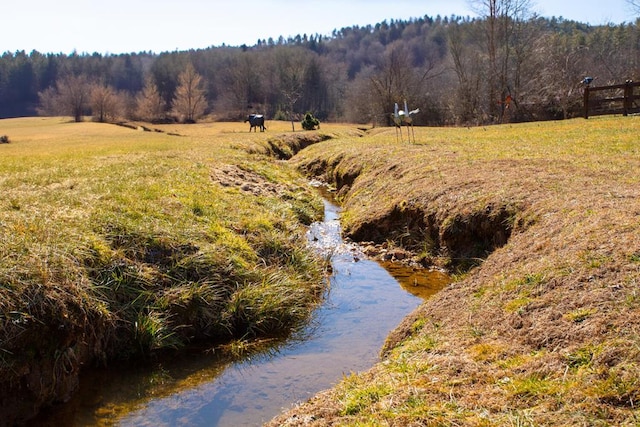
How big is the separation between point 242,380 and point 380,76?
A: 200 ft

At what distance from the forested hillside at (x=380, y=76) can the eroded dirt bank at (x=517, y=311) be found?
29.8 metres

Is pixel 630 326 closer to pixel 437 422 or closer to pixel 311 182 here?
pixel 437 422

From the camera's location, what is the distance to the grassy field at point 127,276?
5379mm

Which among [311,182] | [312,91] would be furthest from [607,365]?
[312,91]

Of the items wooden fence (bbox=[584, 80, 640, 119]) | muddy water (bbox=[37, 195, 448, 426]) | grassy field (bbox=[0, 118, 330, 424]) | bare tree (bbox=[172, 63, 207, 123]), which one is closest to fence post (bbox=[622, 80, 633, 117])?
wooden fence (bbox=[584, 80, 640, 119])

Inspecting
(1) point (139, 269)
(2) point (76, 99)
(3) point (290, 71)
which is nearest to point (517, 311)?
(1) point (139, 269)

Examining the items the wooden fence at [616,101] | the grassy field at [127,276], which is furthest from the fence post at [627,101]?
the grassy field at [127,276]

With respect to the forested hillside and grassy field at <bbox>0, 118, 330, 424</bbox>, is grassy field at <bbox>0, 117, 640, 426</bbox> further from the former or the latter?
the forested hillside

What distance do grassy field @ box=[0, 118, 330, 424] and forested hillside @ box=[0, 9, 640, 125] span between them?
32.0m

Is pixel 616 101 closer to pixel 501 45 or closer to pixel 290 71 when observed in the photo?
pixel 501 45

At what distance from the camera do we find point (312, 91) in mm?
97688

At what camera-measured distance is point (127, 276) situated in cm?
686

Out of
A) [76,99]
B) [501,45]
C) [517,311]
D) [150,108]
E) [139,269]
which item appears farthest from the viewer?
[76,99]

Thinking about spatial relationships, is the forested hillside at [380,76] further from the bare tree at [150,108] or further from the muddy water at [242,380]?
the muddy water at [242,380]
